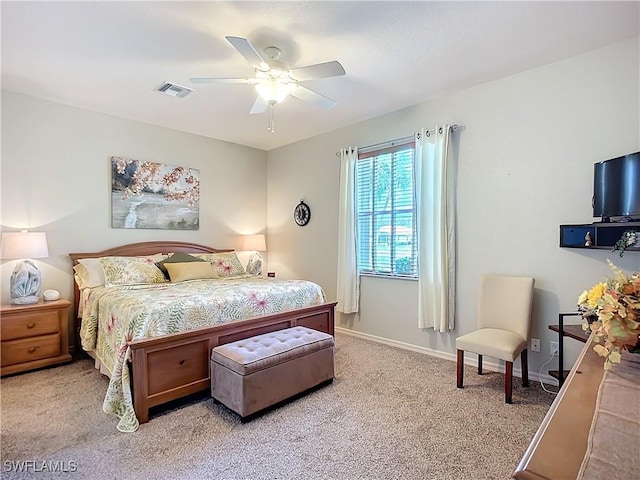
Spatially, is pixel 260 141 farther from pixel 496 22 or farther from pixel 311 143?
pixel 496 22

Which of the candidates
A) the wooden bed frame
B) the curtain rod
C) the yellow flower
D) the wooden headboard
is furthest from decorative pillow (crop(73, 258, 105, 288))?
the yellow flower

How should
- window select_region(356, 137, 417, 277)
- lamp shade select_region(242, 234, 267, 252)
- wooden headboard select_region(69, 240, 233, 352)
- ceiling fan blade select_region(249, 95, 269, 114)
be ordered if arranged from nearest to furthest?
ceiling fan blade select_region(249, 95, 269, 114)
wooden headboard select_region(69, 240, 233, 352)
window select_region(356, 137, 417, 277)
lamp shade select_region(242, 234, 267, 252)

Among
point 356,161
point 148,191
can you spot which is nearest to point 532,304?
point 356,161

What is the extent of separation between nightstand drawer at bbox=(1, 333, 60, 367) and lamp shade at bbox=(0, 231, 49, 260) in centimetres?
77

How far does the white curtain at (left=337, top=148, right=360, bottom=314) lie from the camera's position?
4316 mm

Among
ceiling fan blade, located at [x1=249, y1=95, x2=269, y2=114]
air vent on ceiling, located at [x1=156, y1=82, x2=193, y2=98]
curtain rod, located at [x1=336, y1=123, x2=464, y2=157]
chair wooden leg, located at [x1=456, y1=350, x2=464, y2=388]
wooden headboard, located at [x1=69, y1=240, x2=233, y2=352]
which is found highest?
air vent on ceiling, located at [x1=156, y1=82, x2=193, y2=98]

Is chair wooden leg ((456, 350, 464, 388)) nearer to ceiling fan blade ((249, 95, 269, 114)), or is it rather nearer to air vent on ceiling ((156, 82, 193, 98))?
ceiling fan blade ((249, 95, 269, 114))

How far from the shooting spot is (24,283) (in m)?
3.29

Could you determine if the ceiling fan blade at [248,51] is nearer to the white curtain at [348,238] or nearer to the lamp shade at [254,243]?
the white curtain at [348,238]

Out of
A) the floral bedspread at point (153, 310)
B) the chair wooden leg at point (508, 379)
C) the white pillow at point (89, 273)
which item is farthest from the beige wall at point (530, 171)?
the white pillow at point (89, 273)

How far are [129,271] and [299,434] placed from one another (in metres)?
2.55

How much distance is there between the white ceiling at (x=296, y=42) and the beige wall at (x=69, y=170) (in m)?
0.28

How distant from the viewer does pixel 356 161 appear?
4301 mm

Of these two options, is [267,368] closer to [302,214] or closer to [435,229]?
[435,229]
